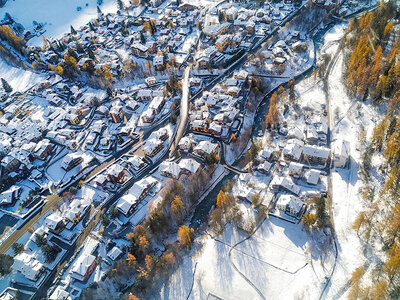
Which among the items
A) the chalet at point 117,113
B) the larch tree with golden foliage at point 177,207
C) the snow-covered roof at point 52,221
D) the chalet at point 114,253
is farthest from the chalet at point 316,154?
the snow-covered roof at point 52,221

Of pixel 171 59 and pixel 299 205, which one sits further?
pixel 171 59

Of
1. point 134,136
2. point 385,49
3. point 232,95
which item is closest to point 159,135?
point 134,136

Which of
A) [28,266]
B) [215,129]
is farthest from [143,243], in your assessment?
[215,129]

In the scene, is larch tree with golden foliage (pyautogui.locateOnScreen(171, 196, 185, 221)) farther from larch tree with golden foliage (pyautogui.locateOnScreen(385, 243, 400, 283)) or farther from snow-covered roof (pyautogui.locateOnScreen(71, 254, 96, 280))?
larch tree with golden foliage (pyautogui.locateOnScreen(385, 243, 400, 283))

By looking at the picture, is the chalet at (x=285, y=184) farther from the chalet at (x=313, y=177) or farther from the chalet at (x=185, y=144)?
the chalet at (x=185, y=144)

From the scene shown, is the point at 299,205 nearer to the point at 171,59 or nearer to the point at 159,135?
the point at 159,135

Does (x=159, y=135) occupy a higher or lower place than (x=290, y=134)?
lower

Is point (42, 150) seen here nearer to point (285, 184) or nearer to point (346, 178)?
point (285, 184)
